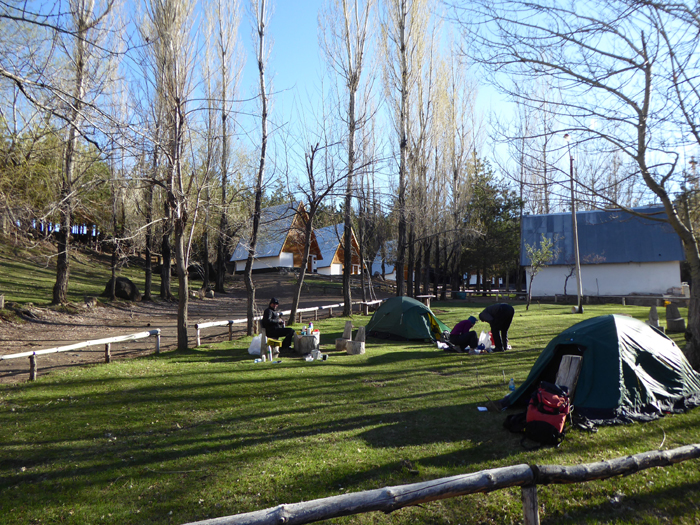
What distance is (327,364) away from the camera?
1027cm

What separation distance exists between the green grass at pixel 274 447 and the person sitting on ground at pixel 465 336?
2.75 metres

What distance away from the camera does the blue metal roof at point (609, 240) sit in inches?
1256

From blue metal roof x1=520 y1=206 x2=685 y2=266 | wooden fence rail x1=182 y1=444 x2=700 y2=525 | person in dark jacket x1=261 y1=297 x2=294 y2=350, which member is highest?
blue metal roof x1=520 y1=206 x2=685 y2=266

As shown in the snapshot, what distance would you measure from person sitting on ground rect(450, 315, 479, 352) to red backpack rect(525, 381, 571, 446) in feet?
20.6

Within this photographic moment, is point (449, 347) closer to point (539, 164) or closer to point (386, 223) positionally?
point (539, 164)

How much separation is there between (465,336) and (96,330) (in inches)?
478

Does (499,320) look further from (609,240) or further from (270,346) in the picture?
(609,240)

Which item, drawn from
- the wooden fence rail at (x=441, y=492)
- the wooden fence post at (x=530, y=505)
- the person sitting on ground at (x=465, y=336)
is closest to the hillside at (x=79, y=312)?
the wooden fence rail at (x=441, y=492)

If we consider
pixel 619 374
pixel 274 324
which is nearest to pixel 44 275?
pixel 274 324

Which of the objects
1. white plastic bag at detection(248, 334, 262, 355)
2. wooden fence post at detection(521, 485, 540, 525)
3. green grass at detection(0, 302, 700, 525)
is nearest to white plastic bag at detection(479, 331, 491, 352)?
green grass at detection(0, 302, 700, 525)

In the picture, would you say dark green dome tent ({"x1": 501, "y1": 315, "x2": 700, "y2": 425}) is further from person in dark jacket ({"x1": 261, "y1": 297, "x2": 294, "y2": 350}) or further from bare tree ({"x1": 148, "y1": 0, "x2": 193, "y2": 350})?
bare tree ({"x1": 148, "y1": 0, "x2": 193, "y2": 350})

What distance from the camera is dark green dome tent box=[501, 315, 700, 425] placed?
6277mm

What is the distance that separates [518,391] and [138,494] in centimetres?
531

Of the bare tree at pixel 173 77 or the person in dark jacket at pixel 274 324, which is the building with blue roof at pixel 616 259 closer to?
the person in dark jacket at pixel 274 324
